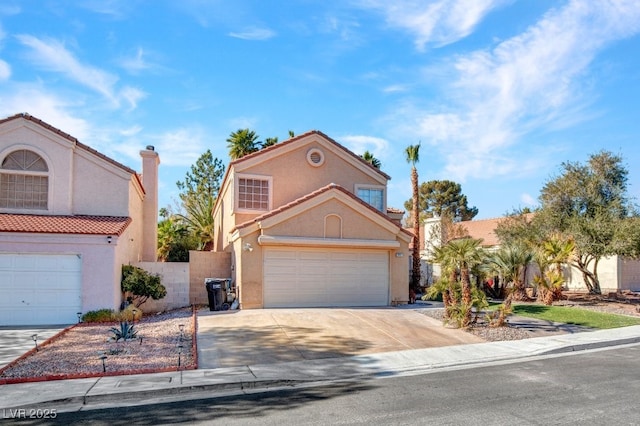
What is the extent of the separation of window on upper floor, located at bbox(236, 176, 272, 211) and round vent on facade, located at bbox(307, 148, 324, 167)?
2.25 m

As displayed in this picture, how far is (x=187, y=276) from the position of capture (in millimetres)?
20172

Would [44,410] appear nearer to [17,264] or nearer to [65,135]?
[17,264]

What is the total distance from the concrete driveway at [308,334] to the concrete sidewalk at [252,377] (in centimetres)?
68

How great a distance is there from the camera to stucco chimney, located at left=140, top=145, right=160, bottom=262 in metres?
23.3

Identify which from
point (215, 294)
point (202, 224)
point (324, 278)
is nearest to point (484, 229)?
point (202, 224)

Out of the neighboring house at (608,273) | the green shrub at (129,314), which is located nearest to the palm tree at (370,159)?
the neighboring house at (608,273)

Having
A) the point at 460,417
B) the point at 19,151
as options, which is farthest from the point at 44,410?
the point at 19,151

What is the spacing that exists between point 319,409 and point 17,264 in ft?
43.7

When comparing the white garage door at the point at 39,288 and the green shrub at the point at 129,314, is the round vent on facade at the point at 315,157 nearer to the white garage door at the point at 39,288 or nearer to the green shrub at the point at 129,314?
the green shrub at the point at 129,314

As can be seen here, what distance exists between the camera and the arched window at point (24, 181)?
18.3 metres

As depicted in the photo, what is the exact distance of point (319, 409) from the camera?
24.8 ft

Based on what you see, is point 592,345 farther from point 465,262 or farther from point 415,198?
point 415,198

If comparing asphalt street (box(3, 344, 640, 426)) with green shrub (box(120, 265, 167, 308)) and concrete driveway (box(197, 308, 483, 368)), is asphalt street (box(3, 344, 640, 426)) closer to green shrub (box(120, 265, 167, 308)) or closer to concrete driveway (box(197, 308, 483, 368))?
concrete driveway (box(197, 308, 483, 368))

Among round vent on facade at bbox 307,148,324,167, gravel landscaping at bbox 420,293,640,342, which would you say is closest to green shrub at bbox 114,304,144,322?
round vent on facade at bbox 307,148,324,167
